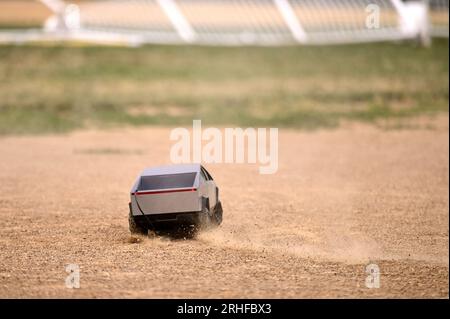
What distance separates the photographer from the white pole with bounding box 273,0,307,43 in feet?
114

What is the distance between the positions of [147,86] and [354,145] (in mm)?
10234

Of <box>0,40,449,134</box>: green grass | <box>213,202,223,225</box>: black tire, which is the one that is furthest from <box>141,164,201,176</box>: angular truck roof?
<box>0,40,449,134</box>: green grass

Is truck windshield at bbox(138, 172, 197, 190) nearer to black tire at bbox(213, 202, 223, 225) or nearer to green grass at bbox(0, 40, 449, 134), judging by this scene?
black tire at bbox(213, 202, 223, 225)

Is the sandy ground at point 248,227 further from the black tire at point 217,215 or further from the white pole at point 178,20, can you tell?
the white pole at point 178,20

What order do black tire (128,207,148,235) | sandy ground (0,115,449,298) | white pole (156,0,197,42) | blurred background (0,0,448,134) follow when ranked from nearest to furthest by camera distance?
1. sandy ground (0,115,449,298)
2. black tire (128,207,148,235)
3. blurred background (0,0,448,134)
4. white pole (156,0,197,42)

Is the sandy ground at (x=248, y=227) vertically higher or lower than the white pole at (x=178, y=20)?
lower

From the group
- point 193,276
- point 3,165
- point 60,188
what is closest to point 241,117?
point 3,165

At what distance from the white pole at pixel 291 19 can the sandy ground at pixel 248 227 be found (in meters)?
14.4

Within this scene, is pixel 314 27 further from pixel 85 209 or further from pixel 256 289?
pixel 256 289

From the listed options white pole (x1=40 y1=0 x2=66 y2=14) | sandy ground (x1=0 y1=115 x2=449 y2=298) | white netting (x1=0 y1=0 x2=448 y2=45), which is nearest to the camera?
sandy ground (x1=0 y1=115 x2=449 y2=298)

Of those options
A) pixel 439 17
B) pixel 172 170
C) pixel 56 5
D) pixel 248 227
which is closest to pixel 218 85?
pixel 56 5

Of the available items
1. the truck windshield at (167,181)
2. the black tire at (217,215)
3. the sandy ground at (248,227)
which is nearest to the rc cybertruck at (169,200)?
the truck windshield at (167,181)

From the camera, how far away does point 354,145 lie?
845 inches

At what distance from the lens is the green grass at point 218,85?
25.6 m
